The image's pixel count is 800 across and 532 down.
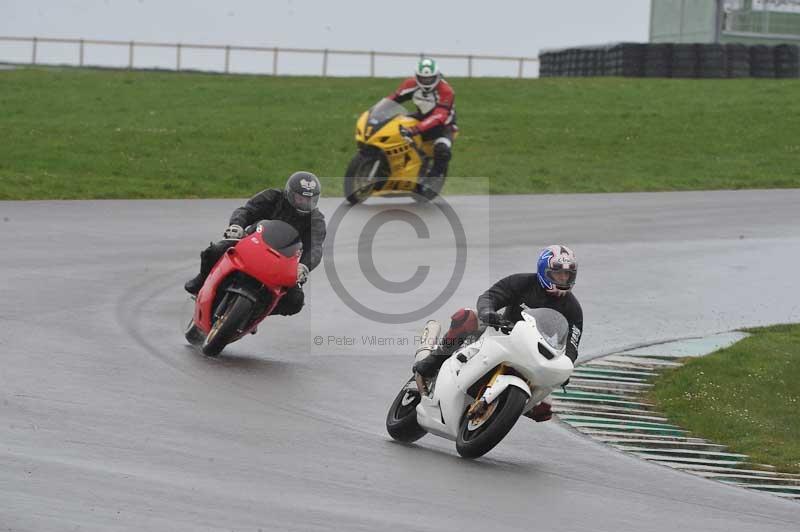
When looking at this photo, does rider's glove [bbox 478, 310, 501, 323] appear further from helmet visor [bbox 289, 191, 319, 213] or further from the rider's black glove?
helmet visor [bbox 289, 191, 319, 213]

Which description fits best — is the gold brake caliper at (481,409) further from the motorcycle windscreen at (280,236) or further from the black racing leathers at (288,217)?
the black racing leathers at (288,217)

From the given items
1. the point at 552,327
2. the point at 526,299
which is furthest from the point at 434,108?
the point at 552,327

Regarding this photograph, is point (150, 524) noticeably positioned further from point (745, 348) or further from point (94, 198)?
point (94, 198)

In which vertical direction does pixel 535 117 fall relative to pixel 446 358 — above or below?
above

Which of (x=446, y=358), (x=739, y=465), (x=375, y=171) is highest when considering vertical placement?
(x=375, y=171)

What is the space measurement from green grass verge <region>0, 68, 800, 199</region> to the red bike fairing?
35.7ft

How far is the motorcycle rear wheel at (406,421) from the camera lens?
30.8ft

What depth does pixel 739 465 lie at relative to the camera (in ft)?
32.2

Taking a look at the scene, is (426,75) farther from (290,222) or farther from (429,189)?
(290,222)

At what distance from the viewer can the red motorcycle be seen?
37.4 feet

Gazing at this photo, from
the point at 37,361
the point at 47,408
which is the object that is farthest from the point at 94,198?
the point at 47,408

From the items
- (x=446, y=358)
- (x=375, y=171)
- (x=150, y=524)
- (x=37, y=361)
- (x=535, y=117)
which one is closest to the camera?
(x=150, y=524)

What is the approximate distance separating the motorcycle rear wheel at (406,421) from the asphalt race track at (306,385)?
5.0 inches

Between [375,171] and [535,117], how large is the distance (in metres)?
14.1
